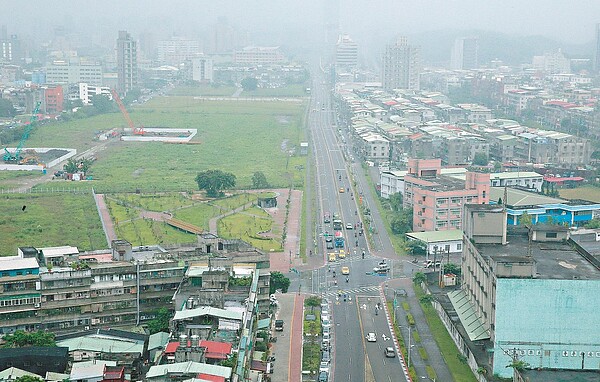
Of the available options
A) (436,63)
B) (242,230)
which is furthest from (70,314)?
(436,63)

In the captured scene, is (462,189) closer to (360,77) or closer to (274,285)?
(274,285)

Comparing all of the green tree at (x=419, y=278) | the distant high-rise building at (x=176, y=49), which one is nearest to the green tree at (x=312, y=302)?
the green tree at (x=419, y=278)

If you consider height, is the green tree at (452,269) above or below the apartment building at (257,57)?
below

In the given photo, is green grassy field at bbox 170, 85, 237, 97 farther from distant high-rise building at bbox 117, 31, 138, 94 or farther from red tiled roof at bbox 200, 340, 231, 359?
red tiled roof at bbox 200, 340, 231, 359

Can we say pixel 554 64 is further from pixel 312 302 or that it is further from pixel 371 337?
pixel 371 337

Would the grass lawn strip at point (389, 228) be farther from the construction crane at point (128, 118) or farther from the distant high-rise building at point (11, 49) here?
the distant high-rise building at point (11, 49)

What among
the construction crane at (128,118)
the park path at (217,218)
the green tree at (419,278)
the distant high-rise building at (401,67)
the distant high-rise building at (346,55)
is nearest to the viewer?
the green tree at (419,278)

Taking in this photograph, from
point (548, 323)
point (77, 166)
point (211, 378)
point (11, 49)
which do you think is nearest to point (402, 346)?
point (548, 323)
